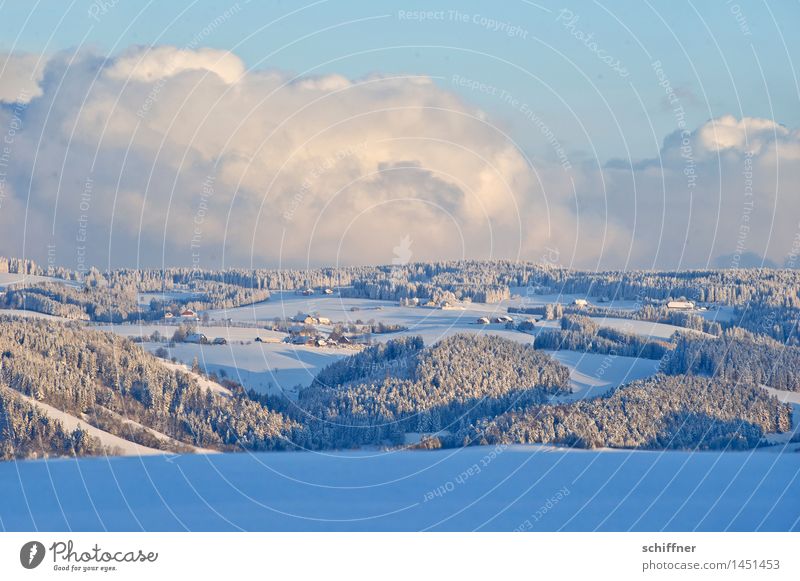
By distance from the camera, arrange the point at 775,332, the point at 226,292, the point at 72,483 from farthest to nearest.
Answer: the point at 226,292
the point at 775,332
the point at 72,483

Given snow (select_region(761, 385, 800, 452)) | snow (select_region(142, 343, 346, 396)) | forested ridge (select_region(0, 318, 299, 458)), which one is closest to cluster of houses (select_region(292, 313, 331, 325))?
snow (select_region(142, 343, 346, 396))

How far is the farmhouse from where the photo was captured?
6201 inches

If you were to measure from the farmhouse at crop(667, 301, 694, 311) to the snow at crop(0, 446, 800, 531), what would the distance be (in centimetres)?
8673

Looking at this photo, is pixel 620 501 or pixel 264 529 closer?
pixel 264 529

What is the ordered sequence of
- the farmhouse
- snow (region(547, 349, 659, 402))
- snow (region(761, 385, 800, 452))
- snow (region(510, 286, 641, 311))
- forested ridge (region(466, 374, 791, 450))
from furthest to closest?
snow (region(510, 286, 641, 311)) → the farmhouse → snow (region(547, 349, 659, 402)) → snow (region(761, 385, 800, 452)) → forested ridge (region(466, 374, 791, 450))

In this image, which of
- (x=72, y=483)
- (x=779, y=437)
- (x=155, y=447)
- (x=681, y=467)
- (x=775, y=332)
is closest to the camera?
(x=72, y=483)

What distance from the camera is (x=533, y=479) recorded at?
207 ft

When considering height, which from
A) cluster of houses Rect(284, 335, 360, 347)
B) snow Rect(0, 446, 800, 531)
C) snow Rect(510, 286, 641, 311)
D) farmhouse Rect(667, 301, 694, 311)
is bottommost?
snow Rect(0, 446, 800, 531)

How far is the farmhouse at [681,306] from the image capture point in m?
158

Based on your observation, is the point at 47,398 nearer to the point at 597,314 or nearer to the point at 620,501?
the point at 620,501

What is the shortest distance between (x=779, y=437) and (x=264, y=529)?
1534 inches

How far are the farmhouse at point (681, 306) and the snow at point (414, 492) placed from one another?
285ft

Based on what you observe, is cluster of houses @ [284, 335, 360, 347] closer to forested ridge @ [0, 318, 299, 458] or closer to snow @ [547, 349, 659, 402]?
snow @ [547, 349, 659, 402]

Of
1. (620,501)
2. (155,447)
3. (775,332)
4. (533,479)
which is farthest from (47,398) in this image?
(775,332)
